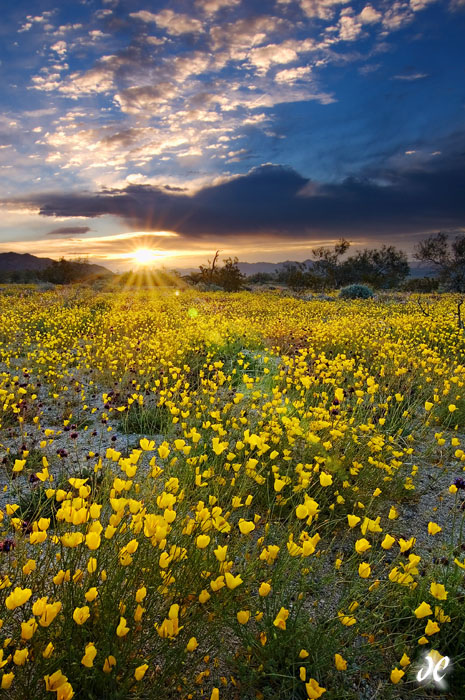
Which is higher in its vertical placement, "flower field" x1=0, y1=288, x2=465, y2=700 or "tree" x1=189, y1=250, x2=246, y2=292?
"tree" x1=189, y1=250, x2=246, y2=292

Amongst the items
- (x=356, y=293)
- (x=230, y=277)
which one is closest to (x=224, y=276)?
(x=230, y=277)

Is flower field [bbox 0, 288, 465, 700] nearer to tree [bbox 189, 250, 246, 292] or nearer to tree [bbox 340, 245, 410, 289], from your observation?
tree [bbox 189, 250, 246, 292]

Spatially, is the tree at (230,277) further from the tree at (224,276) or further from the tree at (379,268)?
the tree at (379,268)

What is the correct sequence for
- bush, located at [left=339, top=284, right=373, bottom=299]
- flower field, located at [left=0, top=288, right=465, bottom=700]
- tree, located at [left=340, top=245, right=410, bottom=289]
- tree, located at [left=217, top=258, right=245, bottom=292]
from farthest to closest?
tree, located at [left=340, top=245, right=410, bottom=289] < tree, located at [left=217, top=258, right=245, bottom=292] < bush, located at [left=339, top=284, right=373, bottom=299] < flower field, located at [left=0, top=288, right=465, bottom=700]

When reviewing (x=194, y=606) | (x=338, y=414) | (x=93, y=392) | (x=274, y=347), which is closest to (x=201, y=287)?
(x=274, y=347)

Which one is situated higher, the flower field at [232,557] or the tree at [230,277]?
the tree at [230,277]

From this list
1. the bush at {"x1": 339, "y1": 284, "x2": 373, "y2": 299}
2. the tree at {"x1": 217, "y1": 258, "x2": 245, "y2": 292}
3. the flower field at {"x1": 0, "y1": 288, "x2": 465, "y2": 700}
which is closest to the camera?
the flower field at {"x1": 0, "y1": 288, "x2": 465, "y2": 700}

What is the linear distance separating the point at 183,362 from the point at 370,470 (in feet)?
16.2

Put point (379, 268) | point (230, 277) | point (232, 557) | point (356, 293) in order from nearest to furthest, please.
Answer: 1. point (232, 557)
2. point (356, 293)
3. point (230, 277)
4. point (379, 268)

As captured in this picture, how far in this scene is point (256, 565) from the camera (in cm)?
254

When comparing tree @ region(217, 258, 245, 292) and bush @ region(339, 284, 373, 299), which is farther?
tree @ region(217, 258, 245, 292)

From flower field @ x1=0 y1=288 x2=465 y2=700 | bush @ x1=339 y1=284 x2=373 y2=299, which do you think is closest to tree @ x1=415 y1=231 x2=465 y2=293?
bush @ x1=339 y1=284 x2=373 y2=299

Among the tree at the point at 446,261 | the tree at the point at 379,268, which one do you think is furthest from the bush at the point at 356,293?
the tree at the point at 379,268

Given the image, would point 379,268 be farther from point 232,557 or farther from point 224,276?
point 232,557
